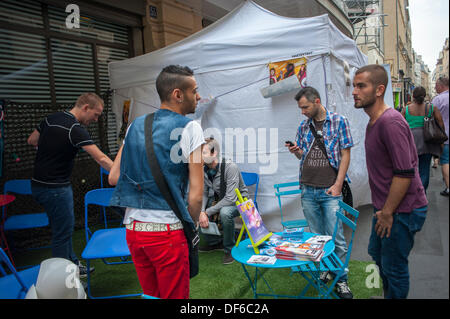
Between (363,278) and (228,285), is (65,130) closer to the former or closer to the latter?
(228,285)

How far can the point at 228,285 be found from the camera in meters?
2.90

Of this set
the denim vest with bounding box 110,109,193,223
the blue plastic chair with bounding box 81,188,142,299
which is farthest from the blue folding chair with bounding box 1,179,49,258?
the denim vest with bounding box 110,109,193,223

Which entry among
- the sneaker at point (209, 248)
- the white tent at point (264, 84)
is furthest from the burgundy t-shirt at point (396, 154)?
the sneaker at point (209, 248)

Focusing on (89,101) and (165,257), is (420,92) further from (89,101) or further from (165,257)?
(89,101)

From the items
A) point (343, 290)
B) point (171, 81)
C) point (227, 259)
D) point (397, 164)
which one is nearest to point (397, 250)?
point (397, 164)

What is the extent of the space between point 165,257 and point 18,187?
3.25 m

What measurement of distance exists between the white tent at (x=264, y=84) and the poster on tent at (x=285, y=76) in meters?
0.07

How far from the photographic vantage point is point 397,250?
1.34 meters

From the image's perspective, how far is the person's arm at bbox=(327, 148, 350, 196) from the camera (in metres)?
2.59

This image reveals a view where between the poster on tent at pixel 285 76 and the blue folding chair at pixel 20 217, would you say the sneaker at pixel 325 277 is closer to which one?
the poster on tent at pixel 285 76

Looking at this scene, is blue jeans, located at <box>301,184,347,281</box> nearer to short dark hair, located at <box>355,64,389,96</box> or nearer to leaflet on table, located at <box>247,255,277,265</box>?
leaflet on table, located at <box>247,255,277,265</box>

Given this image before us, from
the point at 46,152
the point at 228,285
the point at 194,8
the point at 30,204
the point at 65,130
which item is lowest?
the point at 228,285
